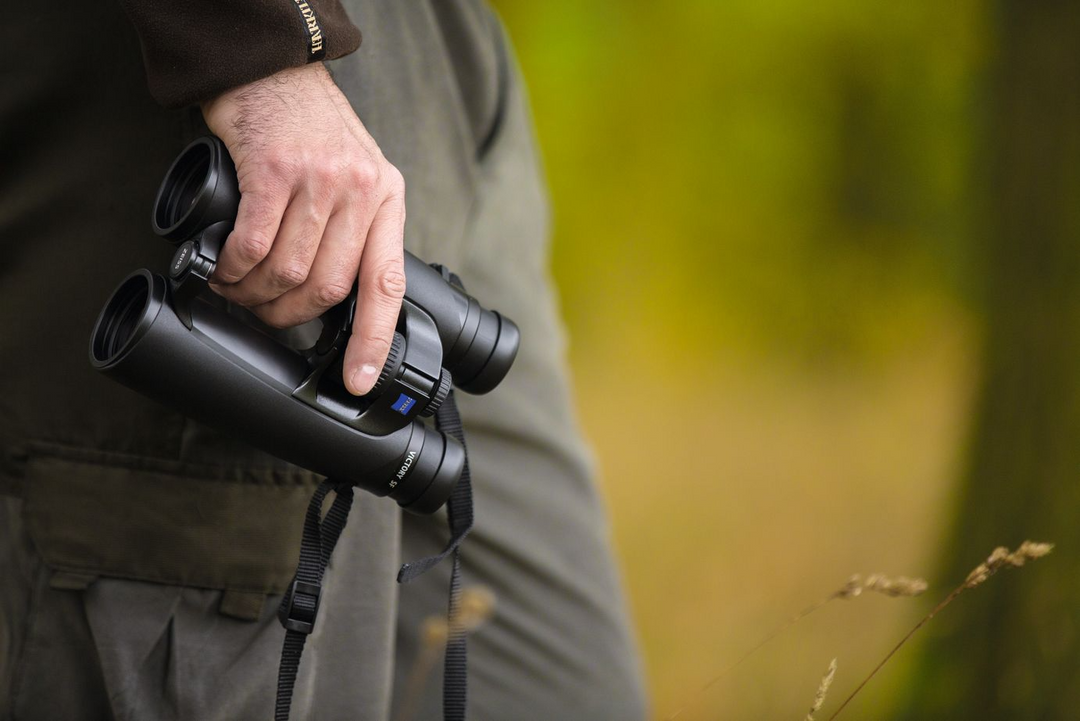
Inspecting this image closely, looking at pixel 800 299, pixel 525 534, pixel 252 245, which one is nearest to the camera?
pixel 252 245

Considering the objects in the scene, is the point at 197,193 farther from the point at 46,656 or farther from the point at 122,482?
the point at 46,656

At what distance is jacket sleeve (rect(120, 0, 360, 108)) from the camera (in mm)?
688

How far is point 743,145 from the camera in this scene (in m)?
2.53

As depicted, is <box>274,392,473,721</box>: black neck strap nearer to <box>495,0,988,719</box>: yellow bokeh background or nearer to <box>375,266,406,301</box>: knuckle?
<box>375,266,406,301</box>: knuckle

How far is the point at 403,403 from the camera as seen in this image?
2.43 ft

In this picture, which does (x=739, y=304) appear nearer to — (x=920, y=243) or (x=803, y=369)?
(x=803, y=369)

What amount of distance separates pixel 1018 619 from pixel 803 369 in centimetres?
98

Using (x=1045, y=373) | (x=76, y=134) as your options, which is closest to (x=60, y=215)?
(x=76, y=134)

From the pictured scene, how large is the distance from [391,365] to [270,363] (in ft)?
0.32

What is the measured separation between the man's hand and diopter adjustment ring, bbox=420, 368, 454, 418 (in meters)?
0.06

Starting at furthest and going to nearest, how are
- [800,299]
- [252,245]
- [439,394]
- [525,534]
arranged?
[800,299], [525,534], [439,394], [252,245]

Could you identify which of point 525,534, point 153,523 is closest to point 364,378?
point 153,523

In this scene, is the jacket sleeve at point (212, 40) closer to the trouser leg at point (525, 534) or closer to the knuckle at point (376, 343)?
the knuckle at point (376, 343)

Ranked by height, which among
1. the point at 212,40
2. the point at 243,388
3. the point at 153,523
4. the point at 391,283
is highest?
the point at 212,40
